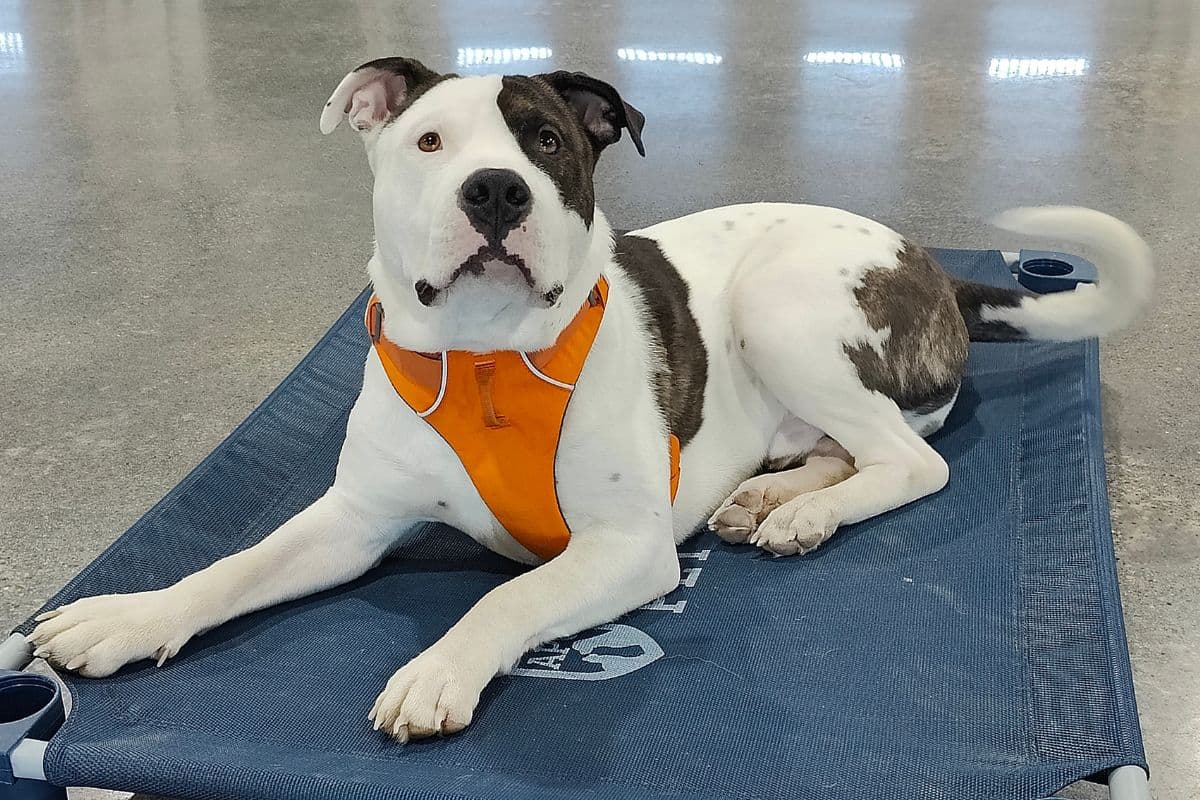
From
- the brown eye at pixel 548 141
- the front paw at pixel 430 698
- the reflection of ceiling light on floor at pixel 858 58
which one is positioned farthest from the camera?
the reflection of ceiling light on floor at pixel 858 58

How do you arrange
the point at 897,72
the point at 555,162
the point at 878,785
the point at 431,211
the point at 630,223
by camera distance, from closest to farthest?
1. the point at 878,785
2. the point at 431,211
3. the point at 555,162
4. the point at 630,223
5. the point at 897,72

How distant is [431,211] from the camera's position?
2207 mm

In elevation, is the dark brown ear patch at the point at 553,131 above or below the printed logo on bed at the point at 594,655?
above

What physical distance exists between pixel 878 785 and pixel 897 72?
6.40 metres

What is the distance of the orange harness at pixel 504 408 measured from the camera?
2.46 meters

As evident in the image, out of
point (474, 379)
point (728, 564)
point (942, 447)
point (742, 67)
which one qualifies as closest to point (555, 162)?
point (474, 379)

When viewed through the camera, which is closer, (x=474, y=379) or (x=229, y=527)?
(x=474, y=379)

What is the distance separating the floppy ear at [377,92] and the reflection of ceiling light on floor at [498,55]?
5371 mm

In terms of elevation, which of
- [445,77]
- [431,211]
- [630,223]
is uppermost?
[445,77]

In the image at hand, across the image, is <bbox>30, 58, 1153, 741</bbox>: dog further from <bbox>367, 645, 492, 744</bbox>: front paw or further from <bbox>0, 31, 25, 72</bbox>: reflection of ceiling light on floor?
<bbox>0, 31, 25, 72</bbox>: reflection of ceiling light on floor

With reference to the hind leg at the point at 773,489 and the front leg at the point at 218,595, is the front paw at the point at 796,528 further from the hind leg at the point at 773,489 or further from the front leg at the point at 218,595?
the front leg at the point at 218,595

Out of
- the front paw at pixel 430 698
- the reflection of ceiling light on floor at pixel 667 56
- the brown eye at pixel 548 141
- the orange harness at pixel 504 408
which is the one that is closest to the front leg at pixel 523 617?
the front paw at pixel 430 698

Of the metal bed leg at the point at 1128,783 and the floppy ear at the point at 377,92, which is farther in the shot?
the floppy ear at the point at 377,92

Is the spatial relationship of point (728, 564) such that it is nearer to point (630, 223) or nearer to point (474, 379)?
point (474, 379)
